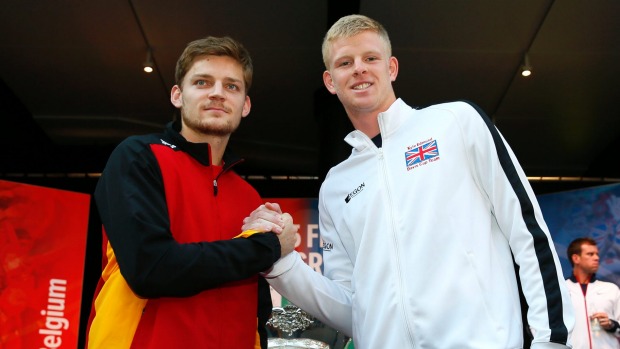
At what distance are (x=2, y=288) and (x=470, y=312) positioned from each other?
18.5 ft

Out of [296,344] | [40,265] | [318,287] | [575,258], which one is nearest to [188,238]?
[318,287]

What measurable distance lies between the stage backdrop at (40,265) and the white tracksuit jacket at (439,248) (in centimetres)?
494

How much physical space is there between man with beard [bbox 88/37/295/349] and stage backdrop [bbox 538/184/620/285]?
5999 millimetres

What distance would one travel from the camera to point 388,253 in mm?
1874

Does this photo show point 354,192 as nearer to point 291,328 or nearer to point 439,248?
point 439,248

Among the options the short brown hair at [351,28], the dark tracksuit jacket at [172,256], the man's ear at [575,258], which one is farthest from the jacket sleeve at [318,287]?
the man's ear at [575,258]

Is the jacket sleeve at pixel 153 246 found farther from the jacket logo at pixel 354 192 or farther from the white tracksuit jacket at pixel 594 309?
the white tracksuit jacket at pixel 594 309

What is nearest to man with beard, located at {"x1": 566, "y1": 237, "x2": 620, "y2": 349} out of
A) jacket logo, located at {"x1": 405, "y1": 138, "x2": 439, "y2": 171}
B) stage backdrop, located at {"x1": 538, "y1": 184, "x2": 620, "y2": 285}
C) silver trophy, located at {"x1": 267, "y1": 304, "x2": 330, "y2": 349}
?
stage backdrop, located at {"x1": 538, "y1": 184, "x2": 620, "y2": 285}

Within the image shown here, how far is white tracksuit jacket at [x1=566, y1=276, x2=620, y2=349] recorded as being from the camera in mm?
5898

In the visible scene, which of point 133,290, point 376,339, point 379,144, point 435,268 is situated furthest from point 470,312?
point 133,290

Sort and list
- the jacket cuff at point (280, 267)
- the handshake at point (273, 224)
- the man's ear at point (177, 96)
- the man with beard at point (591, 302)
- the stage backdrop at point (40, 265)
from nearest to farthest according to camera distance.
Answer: the handshake at point (273, 224) < the jacket cuff at point (280, 267) < the man's ear at point (177, 96) < the man with beard at point (591, 302) < the stage backdrop at point (40, 265)

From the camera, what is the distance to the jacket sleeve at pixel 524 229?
160 cm

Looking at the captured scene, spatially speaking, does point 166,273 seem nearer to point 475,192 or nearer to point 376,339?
point 376,339

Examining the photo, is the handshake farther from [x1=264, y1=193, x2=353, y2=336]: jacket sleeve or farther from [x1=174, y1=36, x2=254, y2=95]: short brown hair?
[x1=174, y1=36, x2=254, y2=95]: short brown hair
